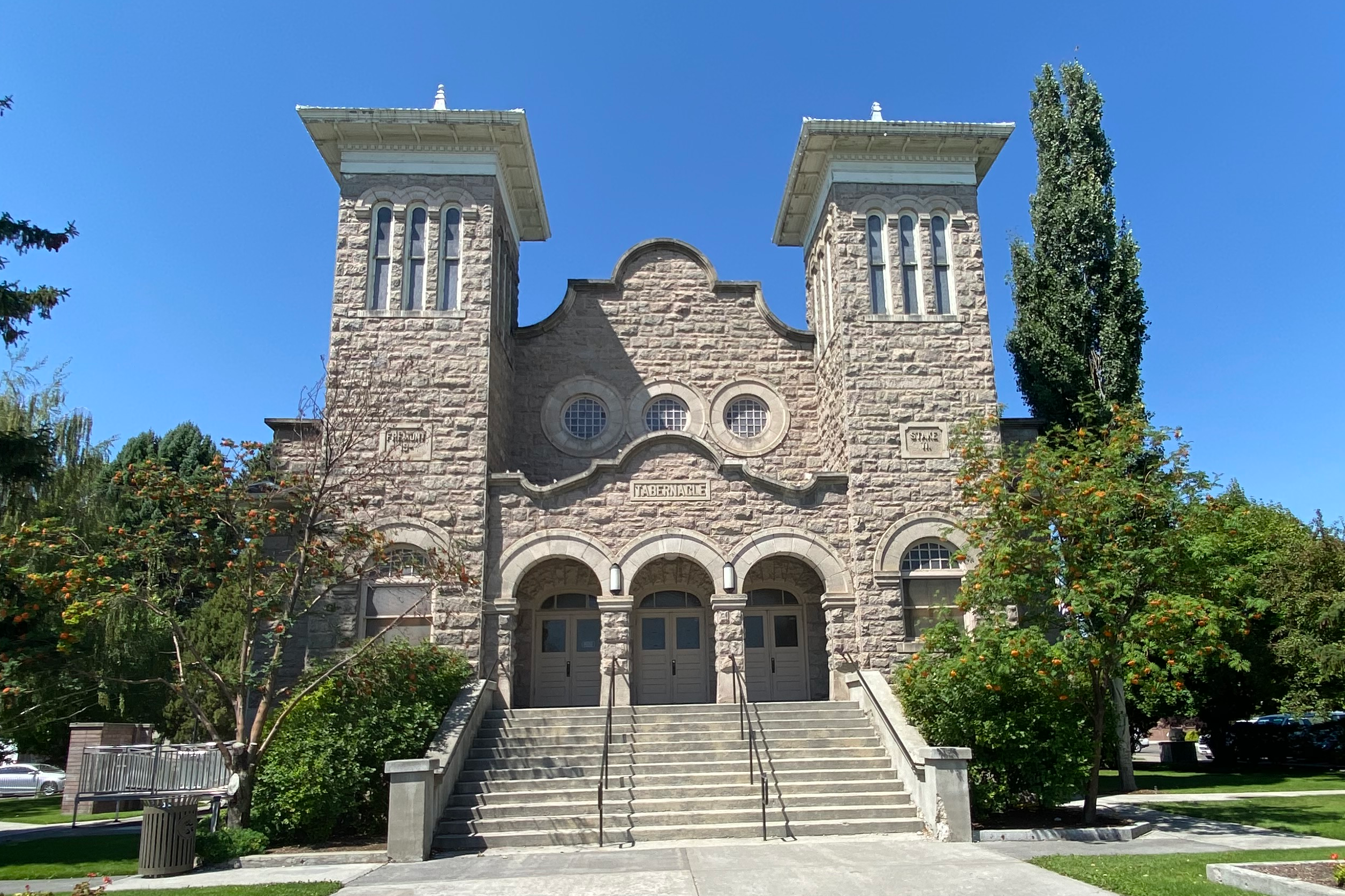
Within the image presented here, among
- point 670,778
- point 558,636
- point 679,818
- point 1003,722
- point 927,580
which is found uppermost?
point 927,580

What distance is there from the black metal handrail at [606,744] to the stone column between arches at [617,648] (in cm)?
2

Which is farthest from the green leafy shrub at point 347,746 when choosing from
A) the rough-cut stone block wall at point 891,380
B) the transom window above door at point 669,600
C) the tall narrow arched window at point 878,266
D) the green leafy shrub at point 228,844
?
the tall narrow arched window at point 878,266

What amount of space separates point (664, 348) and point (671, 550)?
Answer: 5740 mm

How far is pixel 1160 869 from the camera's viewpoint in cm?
987

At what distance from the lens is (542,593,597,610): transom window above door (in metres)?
19.5

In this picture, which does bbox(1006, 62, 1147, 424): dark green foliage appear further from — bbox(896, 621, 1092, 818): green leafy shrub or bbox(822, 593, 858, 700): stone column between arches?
bbox(896, 621, 1092, 818): green leafy shrub

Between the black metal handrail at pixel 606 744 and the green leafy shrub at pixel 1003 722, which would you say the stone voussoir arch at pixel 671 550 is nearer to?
the black metal handrail at pixel 606 744

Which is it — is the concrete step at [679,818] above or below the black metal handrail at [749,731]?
below

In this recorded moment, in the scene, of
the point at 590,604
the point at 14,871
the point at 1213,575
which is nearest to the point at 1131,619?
the point at 1213,575

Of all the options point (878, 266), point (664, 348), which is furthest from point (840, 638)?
point (664, 348)

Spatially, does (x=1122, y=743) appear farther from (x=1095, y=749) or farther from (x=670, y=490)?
(x=670, y=490)

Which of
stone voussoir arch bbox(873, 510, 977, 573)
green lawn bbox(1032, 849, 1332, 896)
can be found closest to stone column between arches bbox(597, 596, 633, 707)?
stone voussoir arch bbox(873, 510, 977, 573)

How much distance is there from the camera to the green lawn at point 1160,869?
28.4ft

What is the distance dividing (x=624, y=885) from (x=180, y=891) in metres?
4.45
